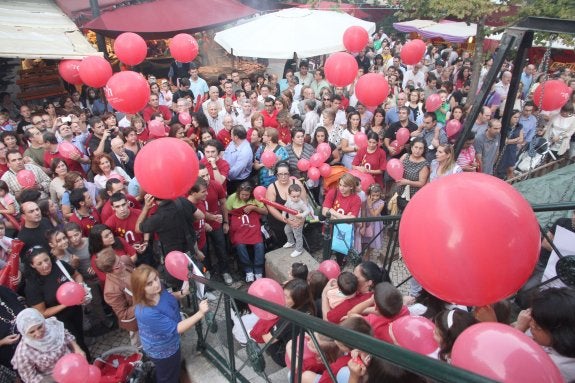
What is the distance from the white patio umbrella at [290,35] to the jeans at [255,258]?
4367 millimetres

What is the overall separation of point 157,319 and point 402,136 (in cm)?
459

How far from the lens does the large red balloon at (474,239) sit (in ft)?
5.55

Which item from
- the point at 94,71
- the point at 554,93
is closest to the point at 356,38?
the point at 554,93

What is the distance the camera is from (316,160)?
5.47 meters

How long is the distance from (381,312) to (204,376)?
1548mm

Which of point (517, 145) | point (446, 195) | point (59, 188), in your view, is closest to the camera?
point (446, 195)

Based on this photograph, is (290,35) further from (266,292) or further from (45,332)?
(45,332)

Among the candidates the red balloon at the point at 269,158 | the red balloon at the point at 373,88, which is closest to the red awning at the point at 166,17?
the red balloon at the point at 269,158

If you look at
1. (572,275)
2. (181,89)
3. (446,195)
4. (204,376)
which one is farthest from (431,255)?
(181,89)

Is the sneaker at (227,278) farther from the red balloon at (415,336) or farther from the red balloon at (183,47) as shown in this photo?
the red balloon at (183,47)

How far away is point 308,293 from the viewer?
320cm

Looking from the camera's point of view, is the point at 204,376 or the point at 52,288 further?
the point at 52,288

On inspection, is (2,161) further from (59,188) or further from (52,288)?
(52,288)

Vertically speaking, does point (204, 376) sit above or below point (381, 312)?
below
